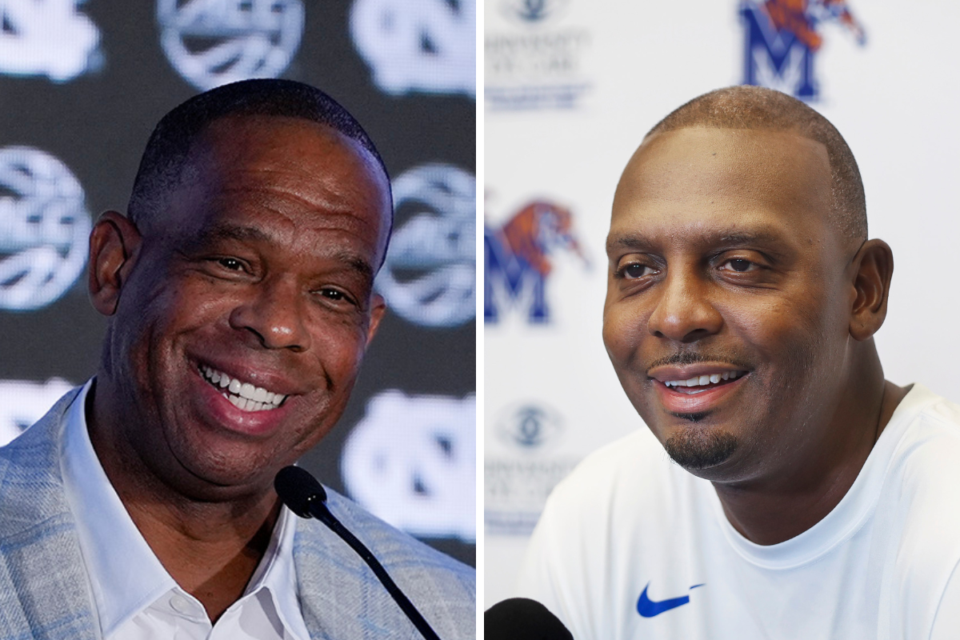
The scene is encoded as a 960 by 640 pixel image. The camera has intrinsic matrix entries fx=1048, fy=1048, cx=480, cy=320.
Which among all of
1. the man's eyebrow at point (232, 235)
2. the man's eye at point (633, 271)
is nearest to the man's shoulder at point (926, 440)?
the man's eye at point (633, 271)

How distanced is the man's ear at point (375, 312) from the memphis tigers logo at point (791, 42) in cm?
93

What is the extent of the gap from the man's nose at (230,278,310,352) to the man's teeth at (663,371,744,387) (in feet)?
2.62

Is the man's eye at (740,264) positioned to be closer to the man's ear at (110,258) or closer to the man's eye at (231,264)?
the man's eye at (231,264)

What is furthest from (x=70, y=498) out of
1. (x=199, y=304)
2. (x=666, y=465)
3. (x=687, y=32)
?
(x=687, y=32)

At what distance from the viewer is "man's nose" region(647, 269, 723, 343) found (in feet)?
6.87

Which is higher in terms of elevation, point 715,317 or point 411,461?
point 715,317

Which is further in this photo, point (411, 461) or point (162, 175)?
point (411, 461)

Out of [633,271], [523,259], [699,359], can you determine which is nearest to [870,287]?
[699,359]

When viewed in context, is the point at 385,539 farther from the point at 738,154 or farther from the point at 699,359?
the point at 738,154

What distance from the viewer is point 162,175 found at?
2.22 m

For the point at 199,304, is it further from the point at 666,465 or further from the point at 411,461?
the point at 666,465

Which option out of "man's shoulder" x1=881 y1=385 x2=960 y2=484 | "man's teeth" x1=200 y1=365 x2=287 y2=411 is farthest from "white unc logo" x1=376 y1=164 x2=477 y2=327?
"man's shoulder" x1=881 y1=385 x2=960 y2=484

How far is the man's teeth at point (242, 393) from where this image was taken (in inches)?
86.1

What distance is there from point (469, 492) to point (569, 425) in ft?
0.92
